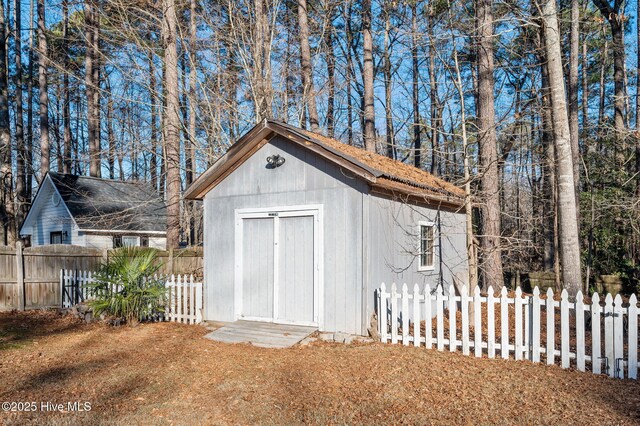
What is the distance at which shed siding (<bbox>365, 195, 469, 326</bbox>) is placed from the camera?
7.73 m

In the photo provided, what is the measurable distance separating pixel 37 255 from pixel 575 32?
16678 mm

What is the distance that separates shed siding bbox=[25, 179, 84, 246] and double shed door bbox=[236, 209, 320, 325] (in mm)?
13169

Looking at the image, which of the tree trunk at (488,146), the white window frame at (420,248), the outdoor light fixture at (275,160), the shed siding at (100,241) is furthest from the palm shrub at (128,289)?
the shed siding at (100,241)

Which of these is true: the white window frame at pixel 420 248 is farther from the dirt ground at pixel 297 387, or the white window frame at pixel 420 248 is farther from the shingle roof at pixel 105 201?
the shingle roof at pixel 105 201

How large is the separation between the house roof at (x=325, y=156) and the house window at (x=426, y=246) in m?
0.64

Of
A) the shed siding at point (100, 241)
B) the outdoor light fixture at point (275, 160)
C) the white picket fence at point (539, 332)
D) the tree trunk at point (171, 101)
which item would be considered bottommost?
the white picket fence at point (539, 332)

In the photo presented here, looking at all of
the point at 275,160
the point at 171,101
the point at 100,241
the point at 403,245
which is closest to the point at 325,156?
the point at 275,160

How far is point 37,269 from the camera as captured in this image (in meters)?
11.8

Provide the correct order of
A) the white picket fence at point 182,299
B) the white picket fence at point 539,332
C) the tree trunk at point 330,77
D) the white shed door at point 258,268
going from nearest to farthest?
the white picket fence at point 539,332 → the white shed door at point 258,268 → the white picket fence at point 182,299 → the tree trunk at point 330,77

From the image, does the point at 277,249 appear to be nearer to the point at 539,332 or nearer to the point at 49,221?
the point at 539,332

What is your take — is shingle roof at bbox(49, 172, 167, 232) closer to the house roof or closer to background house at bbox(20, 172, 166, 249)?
background house at bbox(20, 172, 166, 249)

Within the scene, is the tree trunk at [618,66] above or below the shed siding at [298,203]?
above

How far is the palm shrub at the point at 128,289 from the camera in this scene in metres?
8.95

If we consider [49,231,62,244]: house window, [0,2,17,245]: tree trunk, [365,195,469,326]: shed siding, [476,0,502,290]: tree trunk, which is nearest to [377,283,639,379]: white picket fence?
[365,195,469,326]: shed siding
